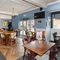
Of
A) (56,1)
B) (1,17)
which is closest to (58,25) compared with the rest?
(56,1)

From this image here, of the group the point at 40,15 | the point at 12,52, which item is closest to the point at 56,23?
the point at 40,15

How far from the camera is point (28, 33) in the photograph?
5.93 meters

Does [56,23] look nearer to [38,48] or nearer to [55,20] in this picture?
[55,20]

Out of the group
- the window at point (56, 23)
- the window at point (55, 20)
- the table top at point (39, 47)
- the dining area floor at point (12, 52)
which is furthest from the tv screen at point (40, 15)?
the table top at point (39, 47)

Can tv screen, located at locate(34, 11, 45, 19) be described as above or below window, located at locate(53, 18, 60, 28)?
above

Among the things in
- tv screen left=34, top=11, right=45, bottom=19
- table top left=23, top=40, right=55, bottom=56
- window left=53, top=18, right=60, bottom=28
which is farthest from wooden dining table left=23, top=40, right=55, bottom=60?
window left=53, top=18, right=60, bottom=28

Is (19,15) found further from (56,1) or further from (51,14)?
(56,1)

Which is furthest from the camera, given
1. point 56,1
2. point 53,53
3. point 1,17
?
point 1,17

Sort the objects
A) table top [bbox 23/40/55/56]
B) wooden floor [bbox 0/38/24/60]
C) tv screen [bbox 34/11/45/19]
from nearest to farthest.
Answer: table top [bbox 23/40/55/56] < wooden floor [bbox 0/38/24/60] < tv screen [bbox 34/11/45/19]

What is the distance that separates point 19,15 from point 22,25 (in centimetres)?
128

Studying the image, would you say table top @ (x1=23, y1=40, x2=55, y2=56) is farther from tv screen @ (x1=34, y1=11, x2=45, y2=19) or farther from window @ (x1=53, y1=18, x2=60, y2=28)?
window @ (x1=53, y1=18, x2=60, y2=28)

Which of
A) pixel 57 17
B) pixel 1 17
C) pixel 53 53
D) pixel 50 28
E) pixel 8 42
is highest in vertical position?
pixel 1 17

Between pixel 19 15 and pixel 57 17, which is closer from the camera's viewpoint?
pixel 57 17

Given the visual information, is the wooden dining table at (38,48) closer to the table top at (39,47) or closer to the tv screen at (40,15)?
the table top at (39,47)
